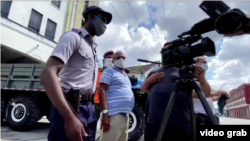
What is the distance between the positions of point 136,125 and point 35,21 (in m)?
11.8

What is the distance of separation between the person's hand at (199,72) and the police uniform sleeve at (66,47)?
1.10 m

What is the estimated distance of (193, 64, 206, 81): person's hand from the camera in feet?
5.30

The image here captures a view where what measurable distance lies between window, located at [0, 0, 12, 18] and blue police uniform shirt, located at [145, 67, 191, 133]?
11.5m

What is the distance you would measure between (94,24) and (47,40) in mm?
12554

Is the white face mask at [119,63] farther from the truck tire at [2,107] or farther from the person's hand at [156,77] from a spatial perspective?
the truck tire at [2,107]

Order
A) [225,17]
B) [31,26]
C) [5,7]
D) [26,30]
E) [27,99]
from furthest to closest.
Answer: [31,26], [26,30], [5,7], [27,99], [225,17]

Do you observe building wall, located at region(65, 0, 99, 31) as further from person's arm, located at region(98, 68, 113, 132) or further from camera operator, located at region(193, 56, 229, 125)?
camera operator, located at region(193, 56, 229, 125)

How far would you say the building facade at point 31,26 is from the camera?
33.4 feet

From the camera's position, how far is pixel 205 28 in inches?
55.1

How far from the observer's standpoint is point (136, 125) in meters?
3.77

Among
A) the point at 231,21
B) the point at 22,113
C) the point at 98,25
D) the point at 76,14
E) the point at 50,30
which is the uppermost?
the point at 76,14

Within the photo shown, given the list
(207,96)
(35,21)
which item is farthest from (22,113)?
(35,21)

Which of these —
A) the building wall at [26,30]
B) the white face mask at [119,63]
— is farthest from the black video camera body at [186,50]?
the building wall at [26,30]

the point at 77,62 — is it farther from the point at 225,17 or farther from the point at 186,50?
the point at 225,17
